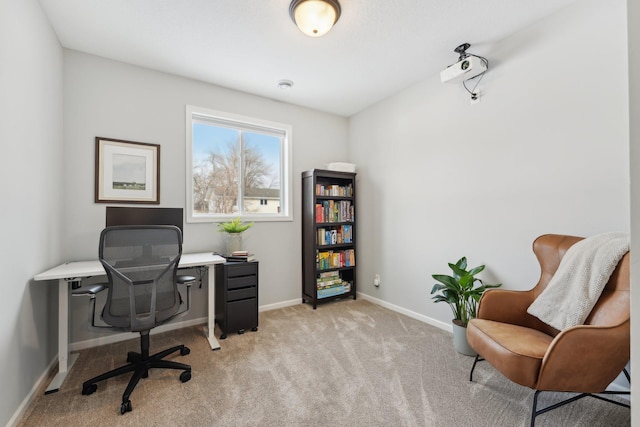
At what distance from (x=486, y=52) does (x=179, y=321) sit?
3.88 meters

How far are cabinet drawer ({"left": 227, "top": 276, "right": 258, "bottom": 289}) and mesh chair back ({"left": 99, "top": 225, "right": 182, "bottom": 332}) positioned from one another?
0.80 metres

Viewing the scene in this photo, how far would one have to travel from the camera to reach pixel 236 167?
3.41 meters

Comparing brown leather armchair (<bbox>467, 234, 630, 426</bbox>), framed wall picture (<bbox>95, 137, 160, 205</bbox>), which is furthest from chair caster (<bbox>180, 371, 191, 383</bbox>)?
brown leather armchair (<bbox>467, 234, 630, 426</bbox>)

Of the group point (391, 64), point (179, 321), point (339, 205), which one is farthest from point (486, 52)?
point (179, 321)

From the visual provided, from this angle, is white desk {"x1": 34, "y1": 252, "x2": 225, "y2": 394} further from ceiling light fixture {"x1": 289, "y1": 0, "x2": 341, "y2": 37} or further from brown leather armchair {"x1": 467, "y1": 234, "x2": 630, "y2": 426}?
brown leather armchair {"x1": 467, "y1": 234, "x2": 630, "y2": 426}

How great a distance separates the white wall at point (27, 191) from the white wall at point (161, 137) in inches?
6.3

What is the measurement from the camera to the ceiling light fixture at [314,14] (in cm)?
190

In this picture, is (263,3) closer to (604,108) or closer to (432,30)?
(432,30)

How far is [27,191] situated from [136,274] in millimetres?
867

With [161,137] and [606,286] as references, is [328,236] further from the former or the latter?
[606,286]

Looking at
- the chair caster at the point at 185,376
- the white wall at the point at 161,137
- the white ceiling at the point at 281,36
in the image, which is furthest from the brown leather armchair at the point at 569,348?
the white wall at the point at 161,137

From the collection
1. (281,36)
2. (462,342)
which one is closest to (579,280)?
(462,342)

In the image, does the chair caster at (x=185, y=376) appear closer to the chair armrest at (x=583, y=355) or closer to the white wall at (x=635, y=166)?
the chair armrest at (x=583, y=355)

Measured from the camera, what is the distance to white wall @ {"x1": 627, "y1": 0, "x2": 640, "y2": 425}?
851 mm
